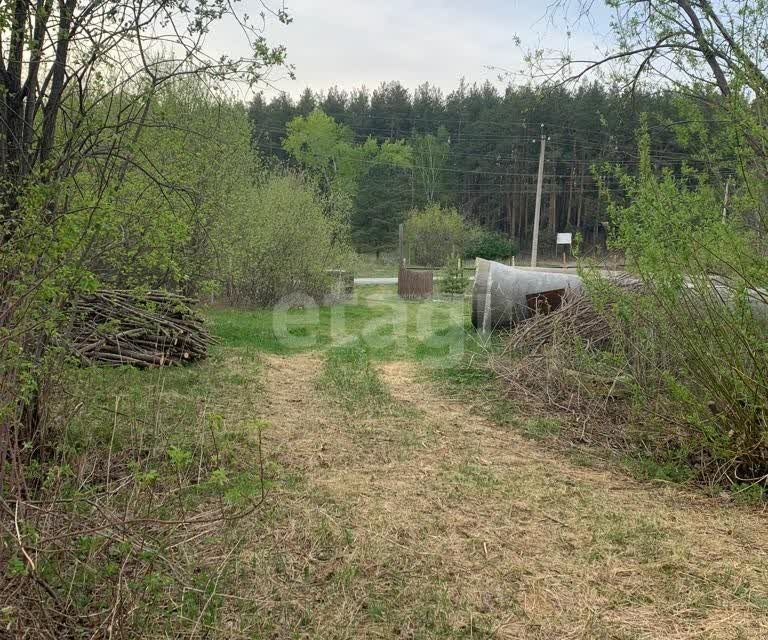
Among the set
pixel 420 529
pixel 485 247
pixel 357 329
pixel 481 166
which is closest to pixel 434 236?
pixel 485 247

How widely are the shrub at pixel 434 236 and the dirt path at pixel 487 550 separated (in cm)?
3029

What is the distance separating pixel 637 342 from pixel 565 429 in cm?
110

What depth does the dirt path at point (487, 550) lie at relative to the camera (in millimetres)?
2729

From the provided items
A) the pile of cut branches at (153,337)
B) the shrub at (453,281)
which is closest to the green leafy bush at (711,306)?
the pile of cut branches at (153,337)

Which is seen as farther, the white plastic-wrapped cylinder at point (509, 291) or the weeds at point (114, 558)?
the white plastic-wrapped cylinder at point (509, 291)

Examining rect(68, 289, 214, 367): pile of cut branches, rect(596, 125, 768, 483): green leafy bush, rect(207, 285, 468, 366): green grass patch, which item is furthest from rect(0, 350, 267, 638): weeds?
rect(207, 285, 468, 366): green grass patch

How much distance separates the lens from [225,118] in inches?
501

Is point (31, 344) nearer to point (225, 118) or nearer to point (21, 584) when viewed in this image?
point (21, 584)

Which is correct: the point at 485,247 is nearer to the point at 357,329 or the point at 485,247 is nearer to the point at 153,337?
the point at 357,329

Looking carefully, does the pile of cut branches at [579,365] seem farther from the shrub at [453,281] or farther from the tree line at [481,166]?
the tree line at [481,166]

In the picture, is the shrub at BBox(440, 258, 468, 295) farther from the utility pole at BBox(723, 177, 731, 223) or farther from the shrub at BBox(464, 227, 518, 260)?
the shrub at BBox(464, 227, 518, 260)

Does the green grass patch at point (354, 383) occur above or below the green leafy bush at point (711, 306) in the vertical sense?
below

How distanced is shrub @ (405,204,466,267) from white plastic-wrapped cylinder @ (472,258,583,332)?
79.3 ft

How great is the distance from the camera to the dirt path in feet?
8.95
